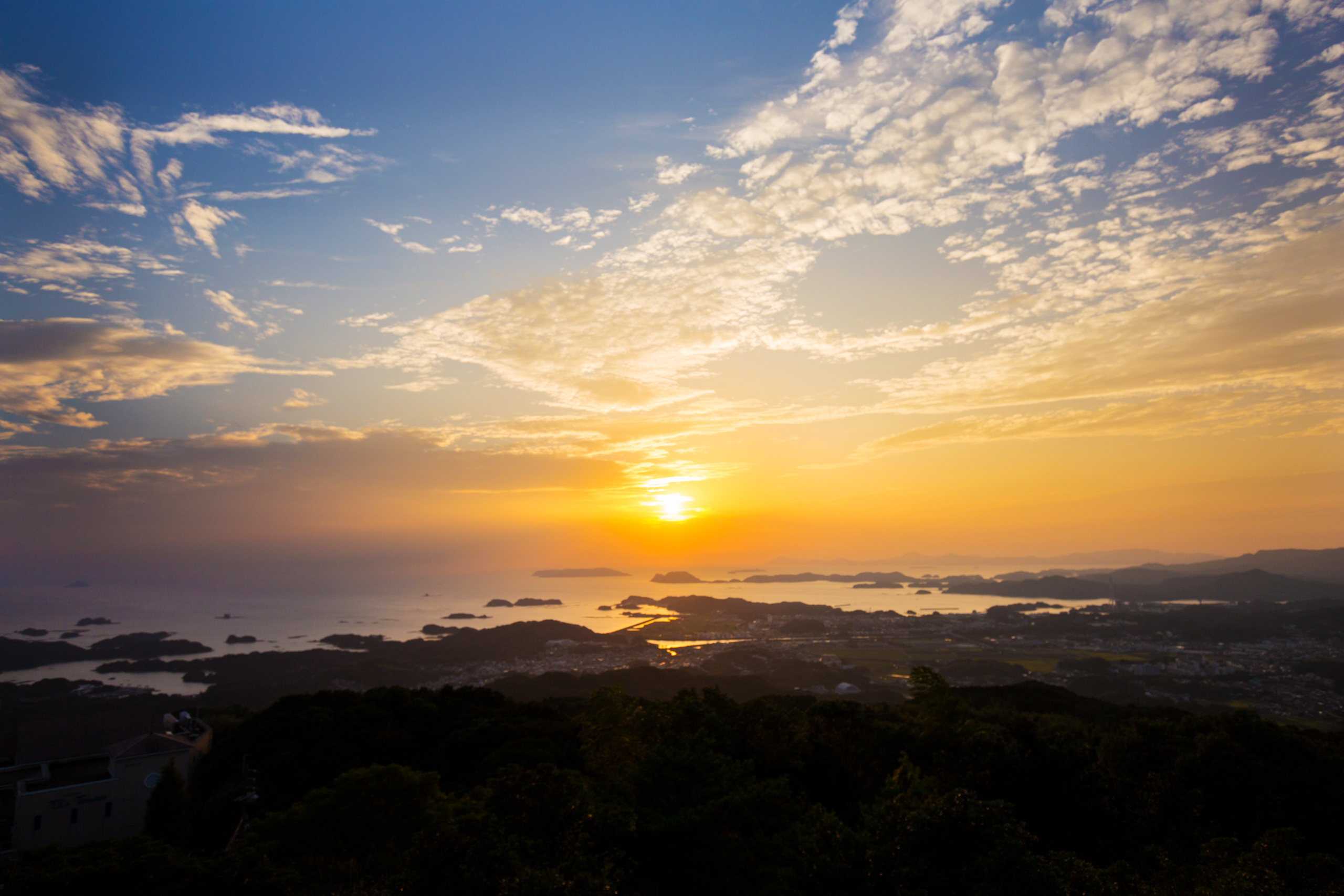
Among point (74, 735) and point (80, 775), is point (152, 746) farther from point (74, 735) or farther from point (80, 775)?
point (74, 735)

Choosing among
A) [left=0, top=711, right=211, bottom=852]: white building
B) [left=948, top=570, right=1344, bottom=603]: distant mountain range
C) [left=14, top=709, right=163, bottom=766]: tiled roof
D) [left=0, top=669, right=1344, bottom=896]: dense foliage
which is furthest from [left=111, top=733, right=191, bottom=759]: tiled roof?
[left=948, top=570, right=1344, bottom=603]: distant mountain range

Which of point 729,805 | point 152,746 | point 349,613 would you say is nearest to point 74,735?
point 152,746

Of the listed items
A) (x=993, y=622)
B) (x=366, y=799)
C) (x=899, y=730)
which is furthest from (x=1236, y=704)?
(x=366, y=799)

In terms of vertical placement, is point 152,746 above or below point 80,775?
above

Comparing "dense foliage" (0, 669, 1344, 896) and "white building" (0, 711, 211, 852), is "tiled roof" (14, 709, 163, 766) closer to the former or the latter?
"white building" (0, 711, 211, 852)

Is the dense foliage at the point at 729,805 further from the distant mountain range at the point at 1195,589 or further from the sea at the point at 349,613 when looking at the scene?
the distant mountain range at the point at 1195,589

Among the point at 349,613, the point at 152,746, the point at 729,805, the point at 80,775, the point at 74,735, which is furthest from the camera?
the point at 349,613

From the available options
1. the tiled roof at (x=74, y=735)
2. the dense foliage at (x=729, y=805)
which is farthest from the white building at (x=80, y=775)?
the dense foliage at (x=729, y=805)

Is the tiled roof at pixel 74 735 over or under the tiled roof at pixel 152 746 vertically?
over
